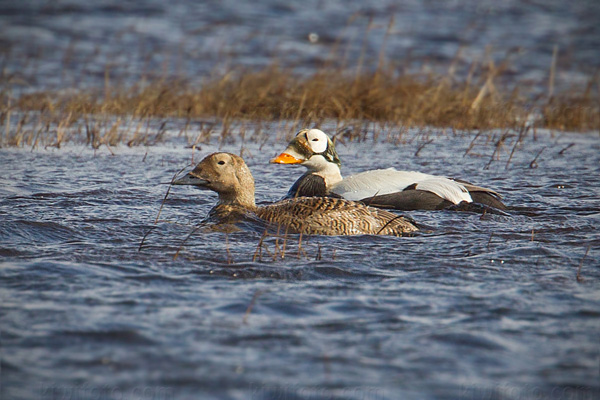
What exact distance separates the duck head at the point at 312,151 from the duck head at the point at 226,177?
54.2 inches

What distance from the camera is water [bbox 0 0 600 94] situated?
49.5 ft

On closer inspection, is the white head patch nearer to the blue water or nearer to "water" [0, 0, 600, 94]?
the blue water

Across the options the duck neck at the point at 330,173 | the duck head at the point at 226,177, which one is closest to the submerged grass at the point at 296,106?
the duck neck at the point at 330,173

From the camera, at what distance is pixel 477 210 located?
23.7 ft

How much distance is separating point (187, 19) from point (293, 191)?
14.4 meters

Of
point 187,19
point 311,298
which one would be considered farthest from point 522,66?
point 311,298

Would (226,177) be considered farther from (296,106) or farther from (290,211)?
(296,106)

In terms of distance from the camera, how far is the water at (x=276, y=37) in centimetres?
1509

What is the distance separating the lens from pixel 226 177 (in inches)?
260
